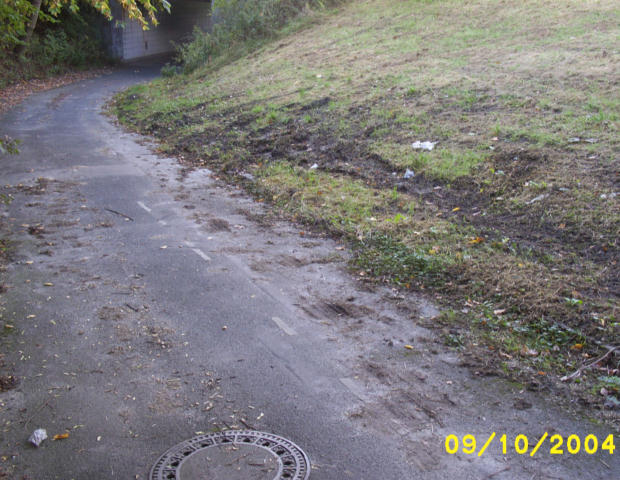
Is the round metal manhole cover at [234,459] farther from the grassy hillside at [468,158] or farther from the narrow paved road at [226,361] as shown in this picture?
the grassy hillside at [468,158]

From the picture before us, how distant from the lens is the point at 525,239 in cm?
664

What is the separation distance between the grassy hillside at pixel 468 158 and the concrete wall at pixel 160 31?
16269mm

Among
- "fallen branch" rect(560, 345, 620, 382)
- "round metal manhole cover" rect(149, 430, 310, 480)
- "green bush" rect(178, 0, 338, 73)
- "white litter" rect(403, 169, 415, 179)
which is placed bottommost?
"fallen branch" rect(560, 345, 620, 382)

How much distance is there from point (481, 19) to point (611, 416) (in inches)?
617

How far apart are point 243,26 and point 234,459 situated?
2289 centimetres

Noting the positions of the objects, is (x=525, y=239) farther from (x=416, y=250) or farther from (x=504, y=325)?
(x=504, y=325)

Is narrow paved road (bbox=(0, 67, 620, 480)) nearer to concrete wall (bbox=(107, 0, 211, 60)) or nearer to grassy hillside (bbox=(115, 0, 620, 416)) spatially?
grassy hillside (bbox=(115, 0, 620, 416))

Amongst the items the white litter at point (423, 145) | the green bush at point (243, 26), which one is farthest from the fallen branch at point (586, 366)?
the green bush at point (243, 26)

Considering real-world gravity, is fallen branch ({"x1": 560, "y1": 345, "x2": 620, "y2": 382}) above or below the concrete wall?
below

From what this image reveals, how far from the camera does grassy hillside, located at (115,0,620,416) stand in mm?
5281

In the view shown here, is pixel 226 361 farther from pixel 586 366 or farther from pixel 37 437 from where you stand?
pixel 586 366
